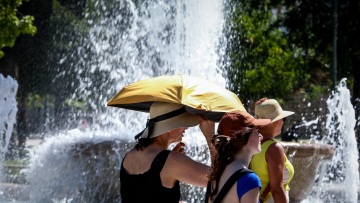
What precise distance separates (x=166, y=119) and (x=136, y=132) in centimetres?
600

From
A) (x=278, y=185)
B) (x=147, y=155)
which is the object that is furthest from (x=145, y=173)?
(x=278, y=185)

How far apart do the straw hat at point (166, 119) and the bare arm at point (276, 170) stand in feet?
2.30

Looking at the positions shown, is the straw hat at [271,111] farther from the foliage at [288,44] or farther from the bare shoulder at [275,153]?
the foliage at [288,44]

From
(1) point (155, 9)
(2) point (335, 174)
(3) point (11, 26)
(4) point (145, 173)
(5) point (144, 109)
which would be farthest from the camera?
(3) point (11, 26)

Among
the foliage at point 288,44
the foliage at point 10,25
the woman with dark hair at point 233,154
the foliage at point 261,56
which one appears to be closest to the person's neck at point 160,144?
the woman with dark hair at point 233,154

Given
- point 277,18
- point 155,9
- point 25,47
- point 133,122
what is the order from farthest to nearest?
point 277,18
point 25,47
point 155,9
point 133,122

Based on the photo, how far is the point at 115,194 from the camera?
28.9ft

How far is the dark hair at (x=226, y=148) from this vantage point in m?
3.44

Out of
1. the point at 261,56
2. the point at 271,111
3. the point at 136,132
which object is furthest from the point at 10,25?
the point at 271,111

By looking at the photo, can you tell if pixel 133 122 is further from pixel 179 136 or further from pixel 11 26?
pixel 11 26

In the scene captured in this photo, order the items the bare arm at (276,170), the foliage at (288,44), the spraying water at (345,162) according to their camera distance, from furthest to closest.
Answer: the foliage at (288,44), the spraying water at (345,162), the bare arm at (276,170)

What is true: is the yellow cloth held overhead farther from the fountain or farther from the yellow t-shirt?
the fountain

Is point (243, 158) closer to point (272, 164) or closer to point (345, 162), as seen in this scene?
point (272, 164)

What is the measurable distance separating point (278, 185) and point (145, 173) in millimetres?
918
